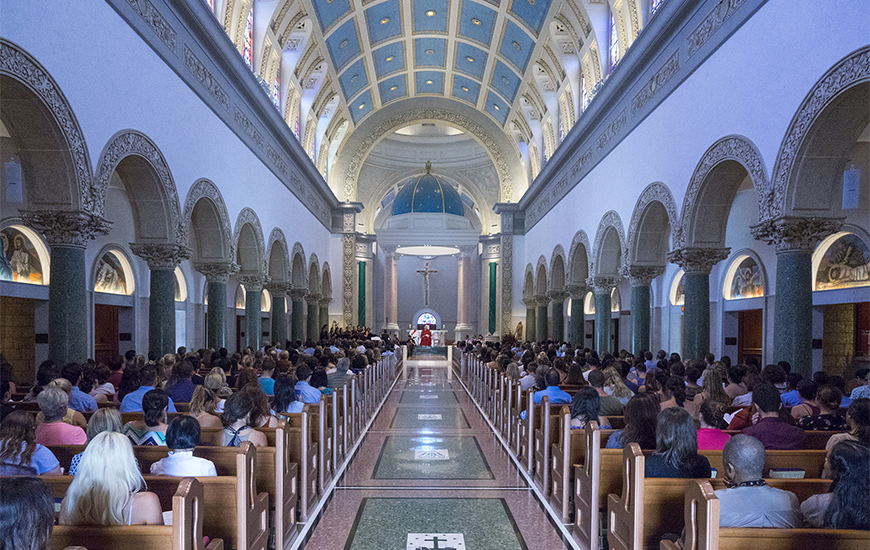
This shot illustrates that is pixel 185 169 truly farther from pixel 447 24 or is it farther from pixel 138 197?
pixel 447 24

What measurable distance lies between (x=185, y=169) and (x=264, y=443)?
26.1 ft

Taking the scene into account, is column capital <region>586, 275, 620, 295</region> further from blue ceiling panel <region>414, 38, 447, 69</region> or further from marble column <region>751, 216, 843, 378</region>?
blue ceiling panel <region>414, 38, 447, 69</region>

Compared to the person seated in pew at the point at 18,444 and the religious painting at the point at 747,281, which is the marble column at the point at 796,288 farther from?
the person seated in pew at the point at 18,444

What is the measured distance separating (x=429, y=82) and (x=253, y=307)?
14607mm

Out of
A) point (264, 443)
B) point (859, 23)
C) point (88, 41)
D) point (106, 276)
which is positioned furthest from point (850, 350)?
point (106, 276)

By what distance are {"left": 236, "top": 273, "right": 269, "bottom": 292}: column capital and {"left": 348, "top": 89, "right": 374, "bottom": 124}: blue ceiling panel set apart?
470 inches

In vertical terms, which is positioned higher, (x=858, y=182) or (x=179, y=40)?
(x=179, y=40)

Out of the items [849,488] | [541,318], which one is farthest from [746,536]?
[541,318]

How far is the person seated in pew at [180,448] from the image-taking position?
3.77m

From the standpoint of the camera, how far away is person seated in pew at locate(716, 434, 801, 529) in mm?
3139

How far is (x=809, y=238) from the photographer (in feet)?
27.1

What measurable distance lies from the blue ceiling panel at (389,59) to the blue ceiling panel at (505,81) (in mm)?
3667

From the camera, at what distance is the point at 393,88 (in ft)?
92.0

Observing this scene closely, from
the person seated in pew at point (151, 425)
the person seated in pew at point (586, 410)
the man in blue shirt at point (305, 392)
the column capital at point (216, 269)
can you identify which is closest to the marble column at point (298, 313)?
the column capital at point (216, 269)
